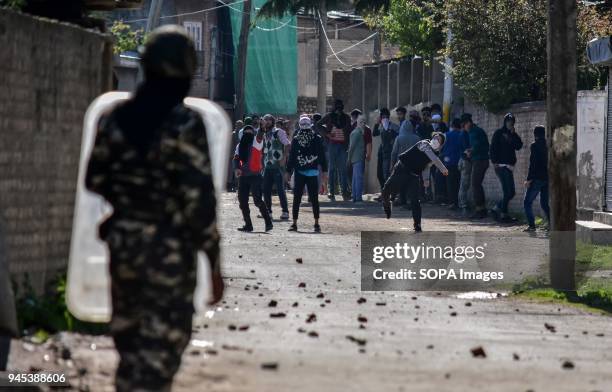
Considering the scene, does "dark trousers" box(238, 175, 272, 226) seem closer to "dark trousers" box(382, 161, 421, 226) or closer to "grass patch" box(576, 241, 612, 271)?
"dark trousers" box(382, 161, 421, 226)


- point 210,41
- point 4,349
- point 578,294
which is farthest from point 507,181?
point 210,41

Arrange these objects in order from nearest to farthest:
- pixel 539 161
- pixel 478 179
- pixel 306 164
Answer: pixel 306 164 < pixel 539 161 < pixel 478 179

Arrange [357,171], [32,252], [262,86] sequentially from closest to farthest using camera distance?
[32,252]
[357,171]
[262,86]

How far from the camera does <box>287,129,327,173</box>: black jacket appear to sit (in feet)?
70.8

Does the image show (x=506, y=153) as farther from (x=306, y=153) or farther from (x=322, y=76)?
(x=322, y=76)

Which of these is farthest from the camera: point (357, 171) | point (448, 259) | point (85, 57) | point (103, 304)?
point (357, 171)

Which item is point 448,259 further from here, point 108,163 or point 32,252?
point 108,163

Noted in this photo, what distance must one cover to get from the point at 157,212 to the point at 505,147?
61.5 feet

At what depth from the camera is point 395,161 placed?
2838 centimetres

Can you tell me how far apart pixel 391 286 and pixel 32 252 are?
16.7 ft

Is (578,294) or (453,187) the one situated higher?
(453,187)

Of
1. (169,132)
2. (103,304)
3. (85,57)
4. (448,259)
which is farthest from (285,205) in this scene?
(169,132)

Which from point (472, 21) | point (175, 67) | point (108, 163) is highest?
point (472, 21)

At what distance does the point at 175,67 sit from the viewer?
20.7ft
